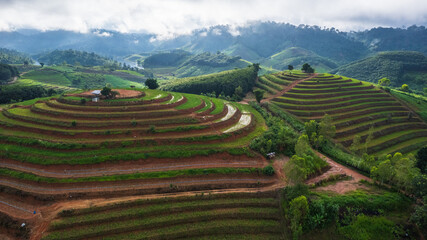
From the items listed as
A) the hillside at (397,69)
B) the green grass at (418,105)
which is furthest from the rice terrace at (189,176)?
the hillside at (397,69)

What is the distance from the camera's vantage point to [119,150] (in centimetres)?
4153

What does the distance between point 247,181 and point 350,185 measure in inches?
800

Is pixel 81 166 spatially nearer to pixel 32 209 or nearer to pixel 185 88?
pixel 32 209

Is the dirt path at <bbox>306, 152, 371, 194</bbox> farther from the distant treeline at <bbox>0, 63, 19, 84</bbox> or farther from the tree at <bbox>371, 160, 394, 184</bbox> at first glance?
the distant treeline at <bbox>0, 63, 19, 84</bbox>

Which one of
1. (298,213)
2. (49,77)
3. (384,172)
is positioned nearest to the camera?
(298,213)

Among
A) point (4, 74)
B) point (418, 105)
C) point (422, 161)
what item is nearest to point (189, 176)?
point (422, 161)

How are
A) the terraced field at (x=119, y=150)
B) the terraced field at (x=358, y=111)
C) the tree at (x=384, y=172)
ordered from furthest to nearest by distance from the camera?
1. the terraced field at (x=358, y=111)
2. the tree at (x=384, y=172)
3. the terraced field at (x=119, y=150)

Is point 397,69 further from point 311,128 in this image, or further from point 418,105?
point 311,128

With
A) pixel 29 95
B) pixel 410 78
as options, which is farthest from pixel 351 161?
pixel 410 78

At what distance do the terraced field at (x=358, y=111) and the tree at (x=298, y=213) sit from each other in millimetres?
38836

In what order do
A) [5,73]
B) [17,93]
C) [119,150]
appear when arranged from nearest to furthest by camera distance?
1. [119,150]
2. [17,93]
3. [5,73]

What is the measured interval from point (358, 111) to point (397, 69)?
448 feet

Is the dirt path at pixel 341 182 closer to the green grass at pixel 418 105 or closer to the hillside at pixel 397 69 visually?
the green grass at pixel 418 105

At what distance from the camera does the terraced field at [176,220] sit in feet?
93.0
